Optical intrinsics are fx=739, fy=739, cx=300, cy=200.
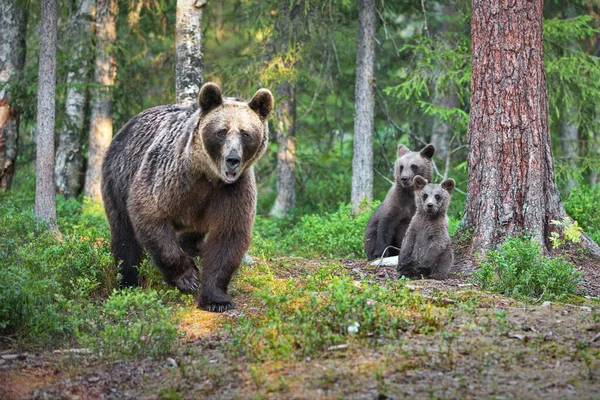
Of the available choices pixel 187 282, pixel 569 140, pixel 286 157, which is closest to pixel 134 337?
pixel 187 282

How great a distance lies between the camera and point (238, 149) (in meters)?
6.79

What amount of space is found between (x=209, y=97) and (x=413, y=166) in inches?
183

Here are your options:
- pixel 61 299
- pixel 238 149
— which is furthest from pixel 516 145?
pixel 61 299

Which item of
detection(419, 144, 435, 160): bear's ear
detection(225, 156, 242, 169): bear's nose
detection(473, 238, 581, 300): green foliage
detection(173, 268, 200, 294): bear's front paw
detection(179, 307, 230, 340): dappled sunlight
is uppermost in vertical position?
detection(419, 144, 435, 160): bear's ear

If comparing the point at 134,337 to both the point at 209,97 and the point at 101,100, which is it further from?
the point at 101,100

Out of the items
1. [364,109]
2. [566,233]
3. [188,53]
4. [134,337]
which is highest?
[188,53]

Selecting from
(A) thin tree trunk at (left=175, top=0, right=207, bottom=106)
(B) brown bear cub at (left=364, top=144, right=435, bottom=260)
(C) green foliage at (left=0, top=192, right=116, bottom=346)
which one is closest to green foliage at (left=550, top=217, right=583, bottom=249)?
(B) brown bear cub at (left=364, top=144, right=435, bottom=260)

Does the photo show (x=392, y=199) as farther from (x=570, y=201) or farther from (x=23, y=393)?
(x=23, y=393)

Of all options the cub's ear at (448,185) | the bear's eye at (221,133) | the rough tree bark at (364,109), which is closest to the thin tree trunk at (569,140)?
the rough tree bark at (364,109)

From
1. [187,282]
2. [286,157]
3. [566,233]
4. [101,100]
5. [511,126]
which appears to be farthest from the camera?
[286,157]

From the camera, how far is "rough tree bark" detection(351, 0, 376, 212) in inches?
559

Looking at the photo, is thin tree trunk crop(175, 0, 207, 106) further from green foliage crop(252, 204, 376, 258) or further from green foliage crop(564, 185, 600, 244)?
green foliage crop(564, 185, 600, 244)

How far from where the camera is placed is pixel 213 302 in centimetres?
718

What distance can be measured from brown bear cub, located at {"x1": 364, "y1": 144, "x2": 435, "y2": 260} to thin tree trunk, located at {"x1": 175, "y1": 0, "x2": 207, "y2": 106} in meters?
3.16
